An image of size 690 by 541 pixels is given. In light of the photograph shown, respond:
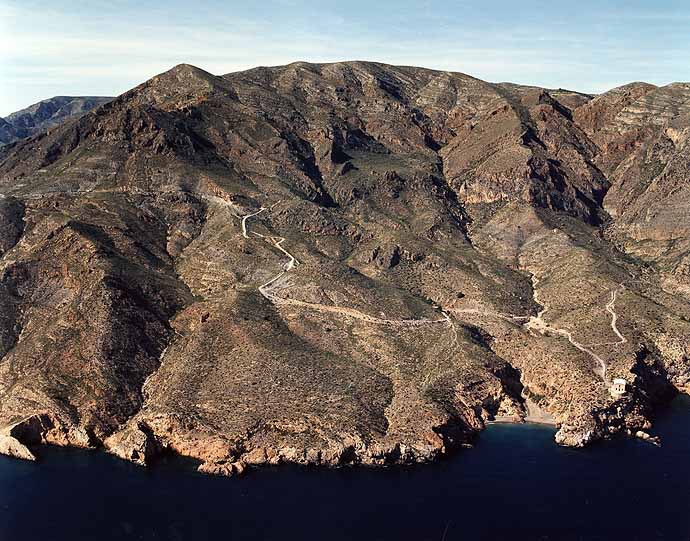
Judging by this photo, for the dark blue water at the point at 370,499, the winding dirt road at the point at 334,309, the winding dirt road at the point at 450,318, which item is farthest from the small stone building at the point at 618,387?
the winding dirt road at the point at 334,309

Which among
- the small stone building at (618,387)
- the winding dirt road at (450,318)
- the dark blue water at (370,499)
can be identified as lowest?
the dark blue water at (370,499)

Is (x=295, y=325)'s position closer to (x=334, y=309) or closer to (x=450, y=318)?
(x=334, y=309)

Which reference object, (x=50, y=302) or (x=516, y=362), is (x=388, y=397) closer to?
(x=516, y=362)

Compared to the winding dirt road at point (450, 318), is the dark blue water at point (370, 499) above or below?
below

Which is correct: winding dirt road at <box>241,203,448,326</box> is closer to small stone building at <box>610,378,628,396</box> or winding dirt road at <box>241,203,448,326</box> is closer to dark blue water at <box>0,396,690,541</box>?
small stone building at <box>610,378,628,396</box>

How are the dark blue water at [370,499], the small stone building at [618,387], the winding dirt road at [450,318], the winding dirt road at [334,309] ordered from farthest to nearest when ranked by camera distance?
the winding dirt road at [334,309], the winding dirt road at [450,318], the small stone building at [618,387], the dark blue water at [370,499]

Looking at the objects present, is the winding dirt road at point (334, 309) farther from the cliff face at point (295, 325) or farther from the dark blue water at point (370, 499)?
the dark blue water at point (370, 499)

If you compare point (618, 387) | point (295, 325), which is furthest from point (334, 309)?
point (618, 387)

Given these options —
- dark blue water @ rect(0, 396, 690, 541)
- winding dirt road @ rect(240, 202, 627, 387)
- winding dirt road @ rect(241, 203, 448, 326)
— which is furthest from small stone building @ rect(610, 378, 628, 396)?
winding dirt road @ rect(241, 203, 448, 326)
